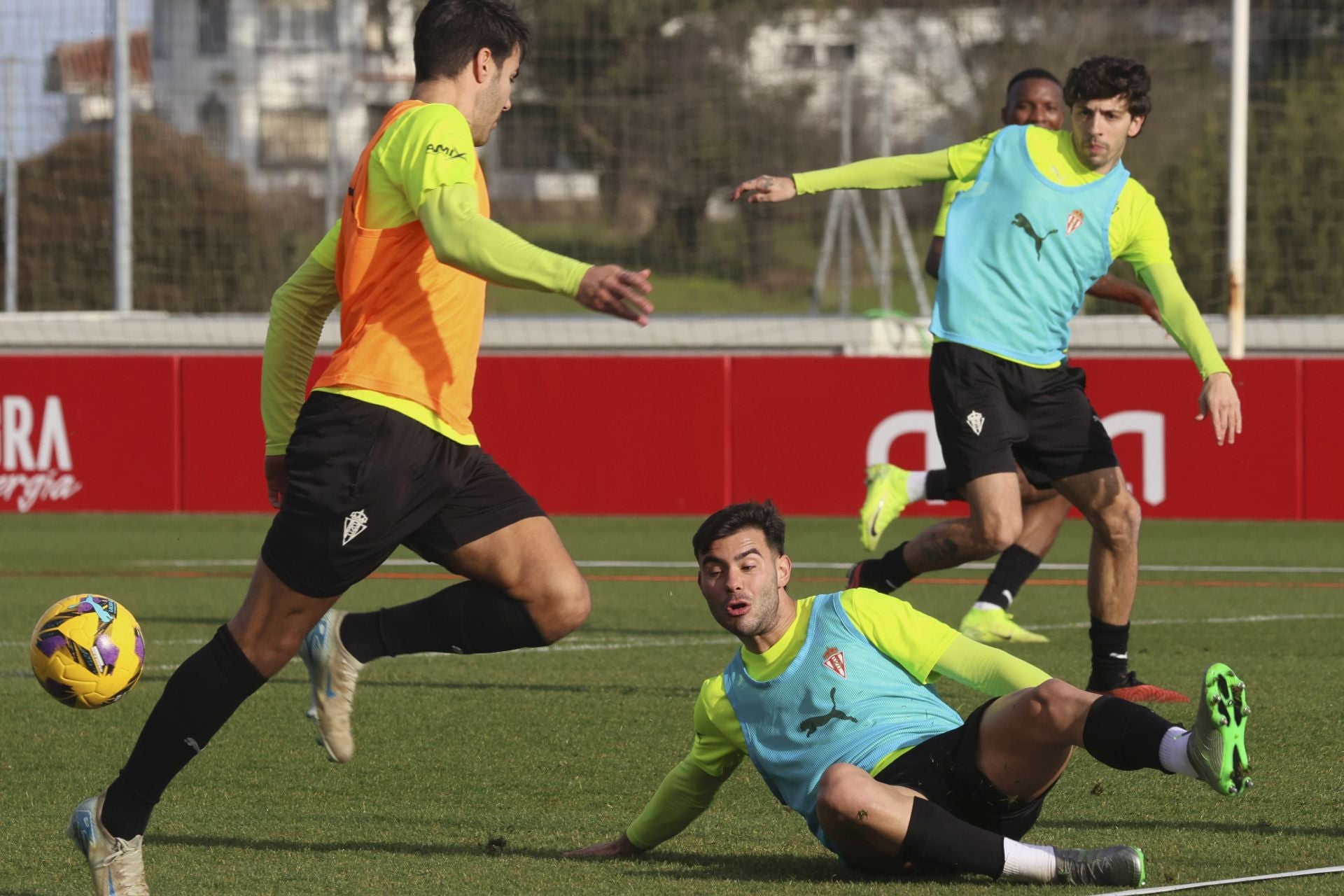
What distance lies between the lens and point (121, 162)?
55.7 feet

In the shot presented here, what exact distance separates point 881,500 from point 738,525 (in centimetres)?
438

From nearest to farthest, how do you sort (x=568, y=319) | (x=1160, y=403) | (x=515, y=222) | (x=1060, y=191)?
(x=1060, y=191) < (x=1160, y=403) < (x=568, y=319) < (x=515, y=222)

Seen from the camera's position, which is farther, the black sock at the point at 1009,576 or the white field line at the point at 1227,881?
the black sock at the point at 1009,576

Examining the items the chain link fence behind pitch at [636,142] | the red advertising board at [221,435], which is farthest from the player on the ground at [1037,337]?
the chain link fence behind pitch at [636,142]

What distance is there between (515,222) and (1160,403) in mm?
9477

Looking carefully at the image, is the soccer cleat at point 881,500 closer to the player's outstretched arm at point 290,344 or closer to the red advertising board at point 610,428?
the player's outstretched arm at point 290,344

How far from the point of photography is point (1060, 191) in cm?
729

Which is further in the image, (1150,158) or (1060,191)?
(1150,158)

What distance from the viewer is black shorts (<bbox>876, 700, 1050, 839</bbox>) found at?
4496mm

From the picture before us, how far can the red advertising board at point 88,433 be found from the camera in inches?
593

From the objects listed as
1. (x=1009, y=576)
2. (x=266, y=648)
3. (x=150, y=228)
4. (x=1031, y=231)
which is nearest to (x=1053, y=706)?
(x=266, y=648)

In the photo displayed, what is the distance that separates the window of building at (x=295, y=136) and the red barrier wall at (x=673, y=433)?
615 centimetres

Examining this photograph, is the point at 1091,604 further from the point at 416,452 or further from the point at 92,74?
the point at 92,74

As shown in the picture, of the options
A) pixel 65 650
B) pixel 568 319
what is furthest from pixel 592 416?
pixel 65 650
